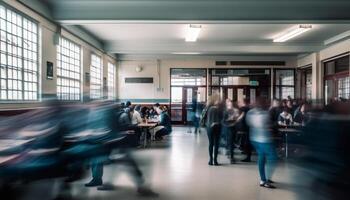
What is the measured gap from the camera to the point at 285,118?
775 centimetres

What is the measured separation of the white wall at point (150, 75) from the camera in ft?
51.2

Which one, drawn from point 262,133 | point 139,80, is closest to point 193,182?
point 262,133

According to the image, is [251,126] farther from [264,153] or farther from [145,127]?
[145,127]

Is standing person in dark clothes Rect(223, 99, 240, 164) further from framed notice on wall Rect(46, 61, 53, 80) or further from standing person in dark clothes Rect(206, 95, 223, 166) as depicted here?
framed notice on wall Rect(46, 61, 53, 80)

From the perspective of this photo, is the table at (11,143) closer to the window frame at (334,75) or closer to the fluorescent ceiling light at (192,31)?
the fluorescent ceiling light at (192,31)

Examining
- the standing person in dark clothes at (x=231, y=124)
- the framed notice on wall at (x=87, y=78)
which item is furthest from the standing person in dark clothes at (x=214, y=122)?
the framed notice on wall at (x=87, y=78)

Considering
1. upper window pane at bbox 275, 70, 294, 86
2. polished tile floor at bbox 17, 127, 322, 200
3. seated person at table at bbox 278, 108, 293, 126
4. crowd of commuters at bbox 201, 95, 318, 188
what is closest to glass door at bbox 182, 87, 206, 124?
upper window pane at bbox 275, 70, 294, 86

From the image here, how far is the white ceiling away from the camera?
9914mm

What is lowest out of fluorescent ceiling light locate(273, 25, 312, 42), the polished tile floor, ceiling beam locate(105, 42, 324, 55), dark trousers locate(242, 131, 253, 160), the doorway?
the polished tile floor

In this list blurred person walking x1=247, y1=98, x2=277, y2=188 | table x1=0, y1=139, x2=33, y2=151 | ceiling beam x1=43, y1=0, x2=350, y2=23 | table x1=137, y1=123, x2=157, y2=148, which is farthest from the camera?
table x1=137, y1=123, x2=157, y2=148

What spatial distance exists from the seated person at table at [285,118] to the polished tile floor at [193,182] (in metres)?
1.25

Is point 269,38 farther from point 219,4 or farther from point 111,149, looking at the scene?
point 111,149

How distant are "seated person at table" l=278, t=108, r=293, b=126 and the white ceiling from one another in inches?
124

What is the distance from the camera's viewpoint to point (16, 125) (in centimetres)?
494
